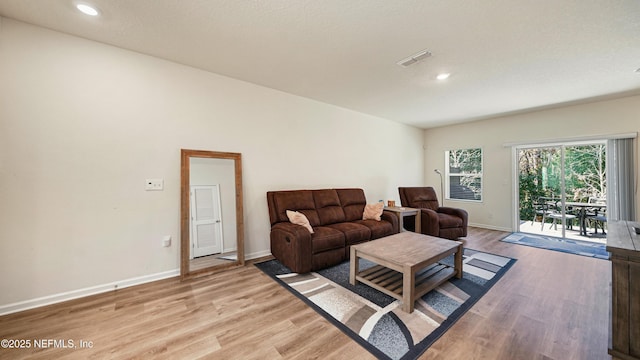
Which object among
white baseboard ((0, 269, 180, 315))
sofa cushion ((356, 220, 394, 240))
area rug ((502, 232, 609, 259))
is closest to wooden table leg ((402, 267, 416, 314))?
sofa cushion ((356, 220, 394, 240))

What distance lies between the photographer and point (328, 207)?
366 cm

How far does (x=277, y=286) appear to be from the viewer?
2459 mm

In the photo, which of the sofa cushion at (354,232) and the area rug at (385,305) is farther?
the sofa cushion at (354,232)

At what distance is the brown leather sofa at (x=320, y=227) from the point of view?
2.73 meters

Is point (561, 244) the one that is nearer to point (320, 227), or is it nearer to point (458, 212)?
point (458, 212)

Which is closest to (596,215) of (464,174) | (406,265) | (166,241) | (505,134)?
(505,134)

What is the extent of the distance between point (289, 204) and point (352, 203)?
1.22 meters

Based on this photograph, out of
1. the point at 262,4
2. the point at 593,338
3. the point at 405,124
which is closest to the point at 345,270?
the point at 593,338

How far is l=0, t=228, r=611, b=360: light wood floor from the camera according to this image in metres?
1.55

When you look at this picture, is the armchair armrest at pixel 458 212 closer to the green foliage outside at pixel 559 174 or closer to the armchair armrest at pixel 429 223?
the armchair armrest at pixel 429 223

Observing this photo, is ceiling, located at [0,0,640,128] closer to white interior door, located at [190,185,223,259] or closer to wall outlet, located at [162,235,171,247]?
white interior door, located at [190,185,223,259]

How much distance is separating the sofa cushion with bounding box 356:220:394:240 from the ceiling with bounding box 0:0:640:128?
6.77 feet

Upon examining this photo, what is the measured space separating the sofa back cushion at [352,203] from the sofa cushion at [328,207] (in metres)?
0.12

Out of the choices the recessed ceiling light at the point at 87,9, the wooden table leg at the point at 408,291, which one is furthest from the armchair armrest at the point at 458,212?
the recessed ceiling light at the point at 87,9
